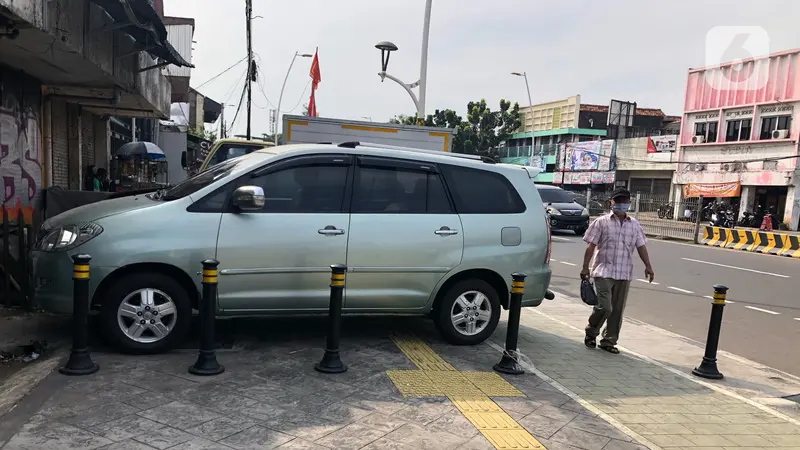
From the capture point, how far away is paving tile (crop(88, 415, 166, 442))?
3.33 m

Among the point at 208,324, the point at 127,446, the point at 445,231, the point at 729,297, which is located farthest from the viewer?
the point at 729,297

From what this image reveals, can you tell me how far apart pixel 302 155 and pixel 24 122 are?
654 cm

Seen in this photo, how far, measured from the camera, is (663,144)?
A: 3359 cm

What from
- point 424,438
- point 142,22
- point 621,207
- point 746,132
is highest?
point 746,132

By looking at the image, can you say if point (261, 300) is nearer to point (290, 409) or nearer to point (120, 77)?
point (290, 409)

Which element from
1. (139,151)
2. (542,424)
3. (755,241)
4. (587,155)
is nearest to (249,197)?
(542,424)

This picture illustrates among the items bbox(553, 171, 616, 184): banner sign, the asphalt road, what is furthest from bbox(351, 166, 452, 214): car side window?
bbox(553, 171, 616, 184): banner sign

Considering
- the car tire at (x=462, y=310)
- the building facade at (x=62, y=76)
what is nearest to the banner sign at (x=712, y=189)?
the building facade at (x=62, y=76)

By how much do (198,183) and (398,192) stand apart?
5.97ft

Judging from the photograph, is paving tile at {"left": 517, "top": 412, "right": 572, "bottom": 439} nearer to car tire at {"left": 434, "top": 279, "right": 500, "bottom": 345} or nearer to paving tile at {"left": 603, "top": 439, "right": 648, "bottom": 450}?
paving tile at {"left": 603, "top": 439, "right": 648, "bottom": 450}

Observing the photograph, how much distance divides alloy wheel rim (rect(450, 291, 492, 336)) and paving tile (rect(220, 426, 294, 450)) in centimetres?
240

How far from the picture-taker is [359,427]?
3.69 metres

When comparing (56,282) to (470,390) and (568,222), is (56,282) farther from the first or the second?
(568,222)

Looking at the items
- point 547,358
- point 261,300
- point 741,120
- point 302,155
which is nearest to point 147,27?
point 302,155
